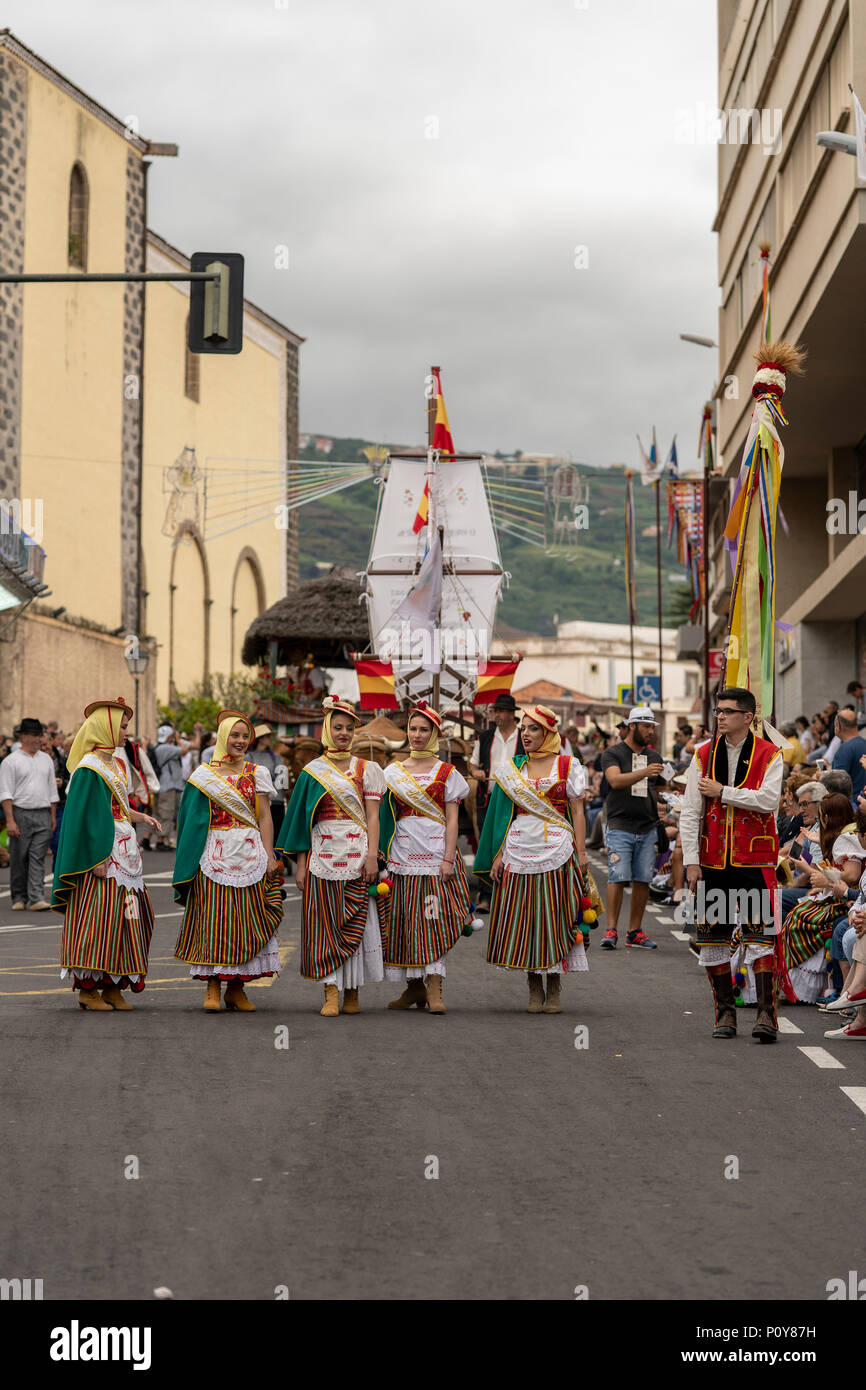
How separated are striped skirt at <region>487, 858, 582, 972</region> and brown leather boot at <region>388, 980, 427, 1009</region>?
1.50ft

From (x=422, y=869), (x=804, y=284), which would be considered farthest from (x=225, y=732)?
(x=804, y=284)

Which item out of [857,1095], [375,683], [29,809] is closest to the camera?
[857,1095]

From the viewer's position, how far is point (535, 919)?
11.6m

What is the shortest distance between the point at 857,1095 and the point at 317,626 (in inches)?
1443

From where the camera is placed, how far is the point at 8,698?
43156 mm

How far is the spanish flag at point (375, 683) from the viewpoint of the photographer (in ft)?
103

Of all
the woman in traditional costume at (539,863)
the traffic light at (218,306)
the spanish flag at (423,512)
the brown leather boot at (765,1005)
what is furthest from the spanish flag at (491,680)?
the brown leather boot at (765,1005)

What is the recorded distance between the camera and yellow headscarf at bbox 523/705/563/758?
11953mm

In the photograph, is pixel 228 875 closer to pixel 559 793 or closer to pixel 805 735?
pixel 559 793

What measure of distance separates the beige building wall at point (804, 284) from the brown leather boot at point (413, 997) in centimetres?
1256

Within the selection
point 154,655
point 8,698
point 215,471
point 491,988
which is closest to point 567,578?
point 215,471

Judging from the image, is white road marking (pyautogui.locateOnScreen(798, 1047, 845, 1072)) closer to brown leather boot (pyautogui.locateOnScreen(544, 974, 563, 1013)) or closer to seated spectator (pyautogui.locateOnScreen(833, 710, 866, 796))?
brown leather boot (pyautogui.locateOnScreen(544, 974, 563, 1013))

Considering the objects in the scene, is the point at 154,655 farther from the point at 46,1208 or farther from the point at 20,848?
the point at 46,1208

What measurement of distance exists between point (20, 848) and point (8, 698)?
80.3 feet
